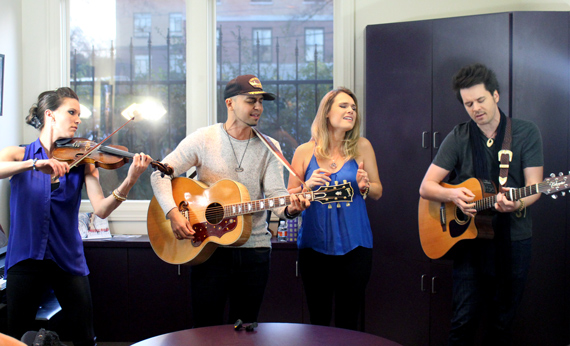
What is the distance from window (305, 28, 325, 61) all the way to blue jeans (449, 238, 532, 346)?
76.5 inches

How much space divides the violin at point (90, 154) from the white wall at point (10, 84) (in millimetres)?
1480

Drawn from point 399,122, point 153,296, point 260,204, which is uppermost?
point 399,122

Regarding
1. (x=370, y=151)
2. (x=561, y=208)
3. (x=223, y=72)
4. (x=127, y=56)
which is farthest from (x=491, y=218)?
(x=127, y=56)

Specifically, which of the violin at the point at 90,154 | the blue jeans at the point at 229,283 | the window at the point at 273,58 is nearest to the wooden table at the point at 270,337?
the blue jeans at the point at 229,283

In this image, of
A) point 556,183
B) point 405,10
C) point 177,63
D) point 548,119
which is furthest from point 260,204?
point 405,10

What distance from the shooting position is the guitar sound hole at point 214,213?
212cm

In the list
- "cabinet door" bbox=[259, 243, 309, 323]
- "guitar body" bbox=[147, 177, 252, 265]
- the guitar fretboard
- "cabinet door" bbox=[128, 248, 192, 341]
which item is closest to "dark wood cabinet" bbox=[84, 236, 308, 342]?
"cabinet door" bbox=[128, 248, 192, 341]

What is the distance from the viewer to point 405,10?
338 cm

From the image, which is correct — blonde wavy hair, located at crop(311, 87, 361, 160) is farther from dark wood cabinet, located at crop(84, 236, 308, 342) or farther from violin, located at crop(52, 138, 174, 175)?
dark wood cabinet, located at crop(84, 236, 308, 342)

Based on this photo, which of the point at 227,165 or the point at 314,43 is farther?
the point at 314,43

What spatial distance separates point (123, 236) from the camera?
134 inches

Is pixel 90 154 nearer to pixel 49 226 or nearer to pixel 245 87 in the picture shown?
pixel 49 226

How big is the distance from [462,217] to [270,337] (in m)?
1.25

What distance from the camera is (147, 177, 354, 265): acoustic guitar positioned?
6.68 ft
